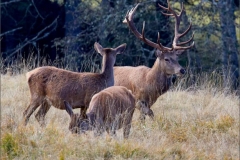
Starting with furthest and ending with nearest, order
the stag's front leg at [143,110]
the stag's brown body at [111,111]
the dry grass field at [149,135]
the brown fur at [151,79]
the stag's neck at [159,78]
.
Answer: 1. the stag's neck at [159,78]
2. the brown fur at [151,79]
3. the stag's front leg at [143,110]
4. the stag's brown body at [111,111]
5. the dry grass field at [149,135]

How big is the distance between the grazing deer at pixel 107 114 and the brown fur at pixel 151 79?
1847 mm

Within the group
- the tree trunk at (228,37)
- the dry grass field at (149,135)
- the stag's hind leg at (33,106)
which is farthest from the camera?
the tree trunk at (228,37)

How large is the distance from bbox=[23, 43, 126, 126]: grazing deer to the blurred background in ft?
18.9

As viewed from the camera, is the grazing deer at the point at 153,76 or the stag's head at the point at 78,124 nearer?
the stag's head at the point at 78,124

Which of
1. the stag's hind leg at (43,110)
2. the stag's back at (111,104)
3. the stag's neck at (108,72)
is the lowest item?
the stag's hind leg at (43,110)

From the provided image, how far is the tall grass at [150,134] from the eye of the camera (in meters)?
7.79

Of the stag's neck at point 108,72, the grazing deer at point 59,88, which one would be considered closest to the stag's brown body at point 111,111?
the grazing deer at point 59,88

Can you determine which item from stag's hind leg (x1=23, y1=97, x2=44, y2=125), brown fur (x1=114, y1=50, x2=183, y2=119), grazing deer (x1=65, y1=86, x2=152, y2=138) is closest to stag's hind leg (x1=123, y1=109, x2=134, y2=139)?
grazing deer (x1=65, y1=86, x2=152, y2=138)

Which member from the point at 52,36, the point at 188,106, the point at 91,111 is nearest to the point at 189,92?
the point at 188,106

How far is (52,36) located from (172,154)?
14.4 m

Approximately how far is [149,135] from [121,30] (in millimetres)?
9703

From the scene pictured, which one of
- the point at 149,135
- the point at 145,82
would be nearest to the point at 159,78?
the point at 145,82

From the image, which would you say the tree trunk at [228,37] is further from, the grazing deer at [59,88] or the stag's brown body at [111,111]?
the stag's brown body at [111,111]

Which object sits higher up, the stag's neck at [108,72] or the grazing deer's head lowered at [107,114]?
the stag's neck at [108,72]
